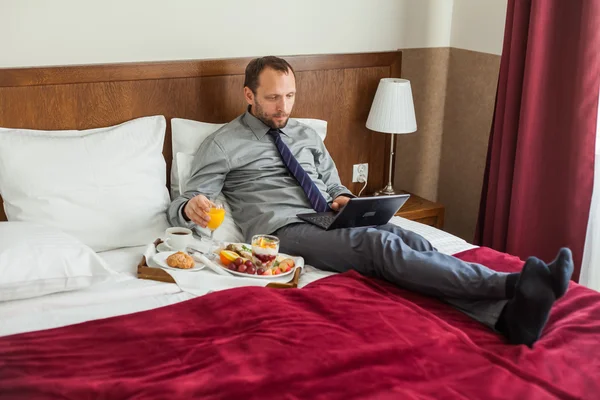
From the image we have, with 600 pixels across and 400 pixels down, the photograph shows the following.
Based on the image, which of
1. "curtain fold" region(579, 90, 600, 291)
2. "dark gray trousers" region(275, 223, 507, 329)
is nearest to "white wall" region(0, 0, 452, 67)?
"dark gray trousers" region(275, 223, 507, 329)

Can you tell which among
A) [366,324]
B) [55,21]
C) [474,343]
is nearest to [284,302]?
[366,324]

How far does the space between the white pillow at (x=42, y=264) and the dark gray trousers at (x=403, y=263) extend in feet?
2.34

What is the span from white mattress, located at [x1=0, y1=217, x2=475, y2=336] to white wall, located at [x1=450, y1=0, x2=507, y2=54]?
64.0 inches

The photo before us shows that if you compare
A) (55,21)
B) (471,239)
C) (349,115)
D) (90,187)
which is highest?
(55,21)

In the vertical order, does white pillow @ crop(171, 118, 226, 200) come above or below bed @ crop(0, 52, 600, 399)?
above

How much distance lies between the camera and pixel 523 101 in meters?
3.13

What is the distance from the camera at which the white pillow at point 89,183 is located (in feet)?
8.38

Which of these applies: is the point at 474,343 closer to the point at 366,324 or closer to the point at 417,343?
the point at 417,343

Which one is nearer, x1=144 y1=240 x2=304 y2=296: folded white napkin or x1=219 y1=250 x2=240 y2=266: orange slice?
x1=144 y1=240 x2=304 y2=296: folded white napkin

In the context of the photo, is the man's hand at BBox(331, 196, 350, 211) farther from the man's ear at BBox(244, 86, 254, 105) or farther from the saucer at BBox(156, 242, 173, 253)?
the saucer at BBox(156, 242, 173, 253)

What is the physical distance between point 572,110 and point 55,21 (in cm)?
207

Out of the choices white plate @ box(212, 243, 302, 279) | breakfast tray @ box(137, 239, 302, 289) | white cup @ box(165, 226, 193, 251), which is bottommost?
breakfast tray @ box(137, 239, 302, 289)

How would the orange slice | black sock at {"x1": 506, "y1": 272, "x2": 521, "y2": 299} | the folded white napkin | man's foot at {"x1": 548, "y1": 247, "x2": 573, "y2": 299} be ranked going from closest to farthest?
man's foot at {"x1": 548, "y1": 247, "x2": 573, "y2": 299} < black sock at {"x1": 506, "y1": 272, "x2": 521, "y2": 299} < the folded white napkin < the orange slice

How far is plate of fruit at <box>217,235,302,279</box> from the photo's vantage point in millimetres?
2371
